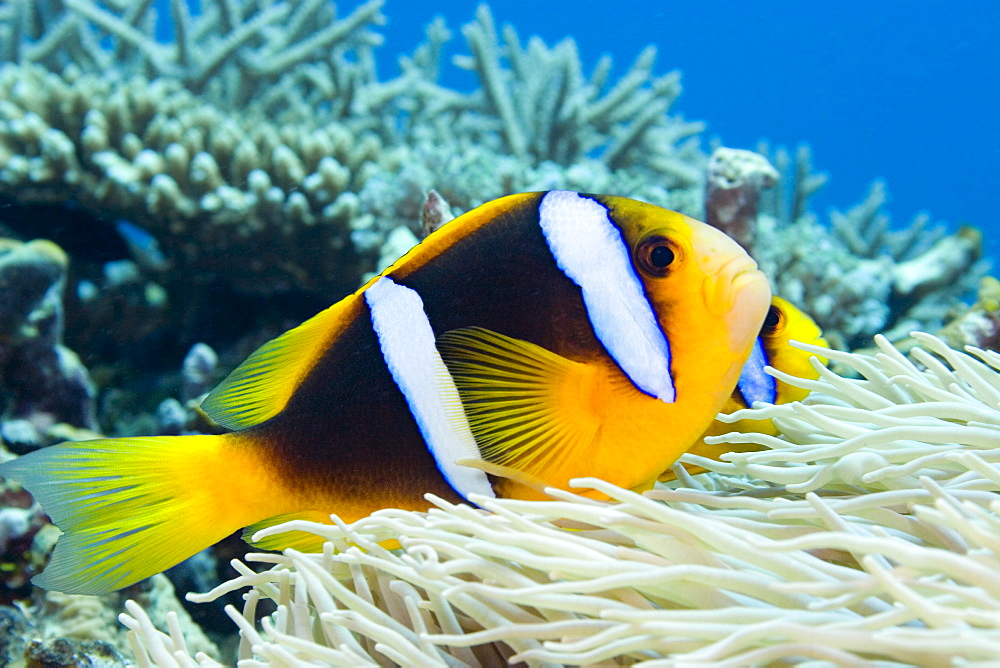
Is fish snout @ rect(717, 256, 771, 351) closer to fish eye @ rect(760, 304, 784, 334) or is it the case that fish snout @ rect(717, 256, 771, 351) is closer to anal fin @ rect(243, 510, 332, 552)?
fish eye @ rect(760, 304, 784, 334)

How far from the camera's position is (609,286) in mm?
876

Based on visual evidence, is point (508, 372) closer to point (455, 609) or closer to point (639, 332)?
point (639, 332)

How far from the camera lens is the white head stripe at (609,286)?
0.85m

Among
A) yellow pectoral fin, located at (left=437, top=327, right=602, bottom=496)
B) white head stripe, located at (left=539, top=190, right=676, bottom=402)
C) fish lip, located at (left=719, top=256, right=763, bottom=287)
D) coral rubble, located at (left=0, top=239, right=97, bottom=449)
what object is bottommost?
coral rubble, located at (left=0, top=239, right=97, bottom=449)

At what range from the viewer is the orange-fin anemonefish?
33.5 inches

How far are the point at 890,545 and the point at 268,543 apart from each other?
0.74 meters

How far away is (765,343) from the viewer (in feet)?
3.93

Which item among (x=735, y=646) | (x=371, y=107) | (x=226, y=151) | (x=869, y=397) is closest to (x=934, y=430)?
(x=869, y=397)

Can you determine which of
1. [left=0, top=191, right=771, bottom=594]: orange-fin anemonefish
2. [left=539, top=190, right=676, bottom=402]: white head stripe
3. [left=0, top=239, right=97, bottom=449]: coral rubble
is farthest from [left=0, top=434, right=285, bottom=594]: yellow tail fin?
[left=0, top=239, right=97, bottom=449]: coral rubble

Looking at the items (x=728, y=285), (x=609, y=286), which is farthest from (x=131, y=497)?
(x=728, y=285)

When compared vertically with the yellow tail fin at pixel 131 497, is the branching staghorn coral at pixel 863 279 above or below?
above

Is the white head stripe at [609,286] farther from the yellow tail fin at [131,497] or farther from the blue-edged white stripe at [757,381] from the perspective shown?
the yellow tail fin at [131,497]

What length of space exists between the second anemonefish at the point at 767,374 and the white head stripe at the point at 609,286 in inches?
12.5

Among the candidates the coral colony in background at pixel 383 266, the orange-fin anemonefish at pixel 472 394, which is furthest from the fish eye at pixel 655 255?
the coral colony in background at pixel 383 266
